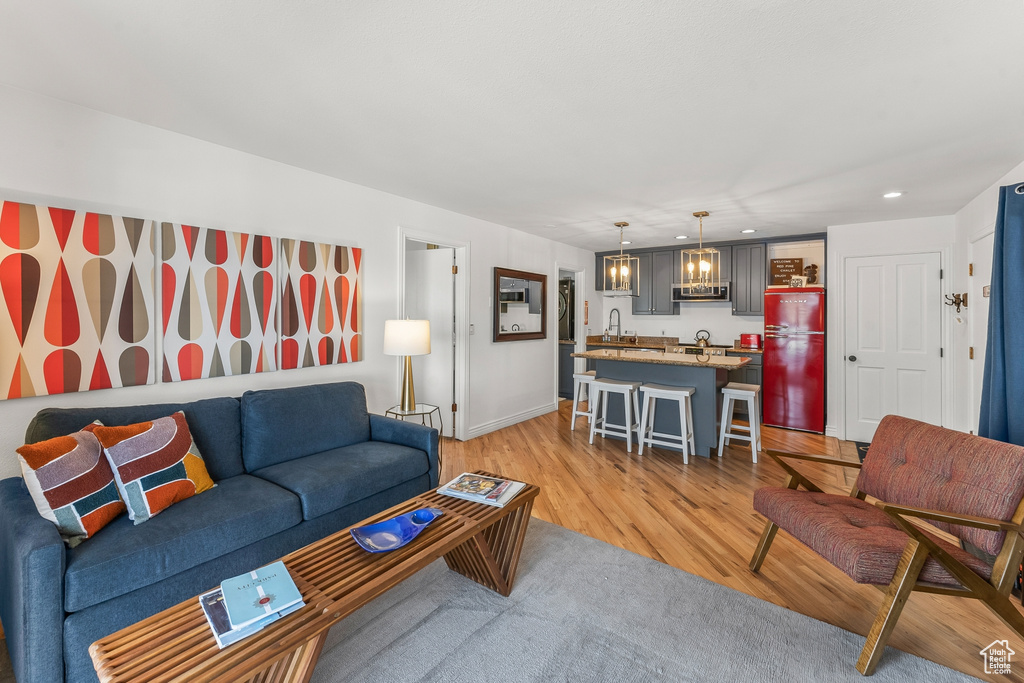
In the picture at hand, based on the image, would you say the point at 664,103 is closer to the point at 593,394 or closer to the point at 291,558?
the point at 291,558

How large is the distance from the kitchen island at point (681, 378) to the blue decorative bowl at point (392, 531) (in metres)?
3.16

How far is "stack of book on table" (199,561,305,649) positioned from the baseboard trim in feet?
11.1

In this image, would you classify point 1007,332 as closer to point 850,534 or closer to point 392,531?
point 850,534

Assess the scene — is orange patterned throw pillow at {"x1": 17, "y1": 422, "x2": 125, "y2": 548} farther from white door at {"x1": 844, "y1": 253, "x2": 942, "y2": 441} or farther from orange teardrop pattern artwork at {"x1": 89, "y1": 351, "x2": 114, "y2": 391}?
white door at {"x1": 844, "y1": 253, "x2": 942, "y2": 441}

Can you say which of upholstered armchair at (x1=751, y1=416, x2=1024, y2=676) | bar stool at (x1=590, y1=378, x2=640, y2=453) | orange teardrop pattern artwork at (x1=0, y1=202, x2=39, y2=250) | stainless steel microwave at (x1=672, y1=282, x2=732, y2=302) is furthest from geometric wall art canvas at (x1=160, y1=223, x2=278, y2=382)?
stainless steel microwave at (x1=672, y1=282, x2=732, y2=302)

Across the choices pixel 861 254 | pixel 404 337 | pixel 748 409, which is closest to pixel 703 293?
pixel 861 254

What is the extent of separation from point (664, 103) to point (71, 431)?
124 inches

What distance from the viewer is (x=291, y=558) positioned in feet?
5.39

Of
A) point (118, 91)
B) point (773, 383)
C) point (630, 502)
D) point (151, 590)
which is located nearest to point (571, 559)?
point (630, 502)

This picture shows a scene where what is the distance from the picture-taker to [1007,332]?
8.11 ft

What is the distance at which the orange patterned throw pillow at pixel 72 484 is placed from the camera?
5.56 ft

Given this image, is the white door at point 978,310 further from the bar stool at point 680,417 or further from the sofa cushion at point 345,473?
the sofa cushion at point 345,473

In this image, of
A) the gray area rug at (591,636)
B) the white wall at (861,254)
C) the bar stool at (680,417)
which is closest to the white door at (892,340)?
the white wall at (861,254)

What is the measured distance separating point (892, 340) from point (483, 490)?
4.89m
